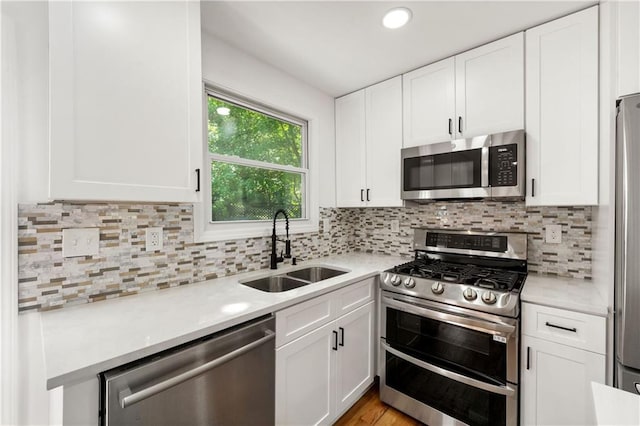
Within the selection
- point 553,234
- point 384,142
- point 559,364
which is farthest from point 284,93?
point 559,364

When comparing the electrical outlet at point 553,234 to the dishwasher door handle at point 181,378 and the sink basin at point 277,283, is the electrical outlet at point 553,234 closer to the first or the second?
the sink basin at point 277,283

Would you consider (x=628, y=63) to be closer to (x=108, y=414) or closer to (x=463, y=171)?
(x=463, y=171)

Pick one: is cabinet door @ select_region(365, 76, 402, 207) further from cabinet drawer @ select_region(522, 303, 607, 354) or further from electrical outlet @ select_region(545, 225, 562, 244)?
cabinet drawer @ select_region(522, 303, 607, 354)

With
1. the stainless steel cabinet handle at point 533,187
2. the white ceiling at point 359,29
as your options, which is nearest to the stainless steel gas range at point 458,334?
the stainless steel cabinet handle at point 533,187

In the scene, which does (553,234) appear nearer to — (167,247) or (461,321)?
(461,321)

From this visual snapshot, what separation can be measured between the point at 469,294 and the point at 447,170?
0.86 metres

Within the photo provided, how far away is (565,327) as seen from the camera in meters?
1.37

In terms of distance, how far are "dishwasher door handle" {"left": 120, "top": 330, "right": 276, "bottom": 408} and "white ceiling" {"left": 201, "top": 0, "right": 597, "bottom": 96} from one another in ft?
5.56

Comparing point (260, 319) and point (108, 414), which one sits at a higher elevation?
point (260, 319)

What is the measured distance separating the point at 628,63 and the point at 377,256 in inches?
78.3

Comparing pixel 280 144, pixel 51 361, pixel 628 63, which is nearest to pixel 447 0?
pixel 628 63

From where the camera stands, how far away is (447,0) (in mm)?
1477

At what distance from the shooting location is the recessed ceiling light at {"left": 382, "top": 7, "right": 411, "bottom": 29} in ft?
5.06

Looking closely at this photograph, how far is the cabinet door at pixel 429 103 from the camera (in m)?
2.02
